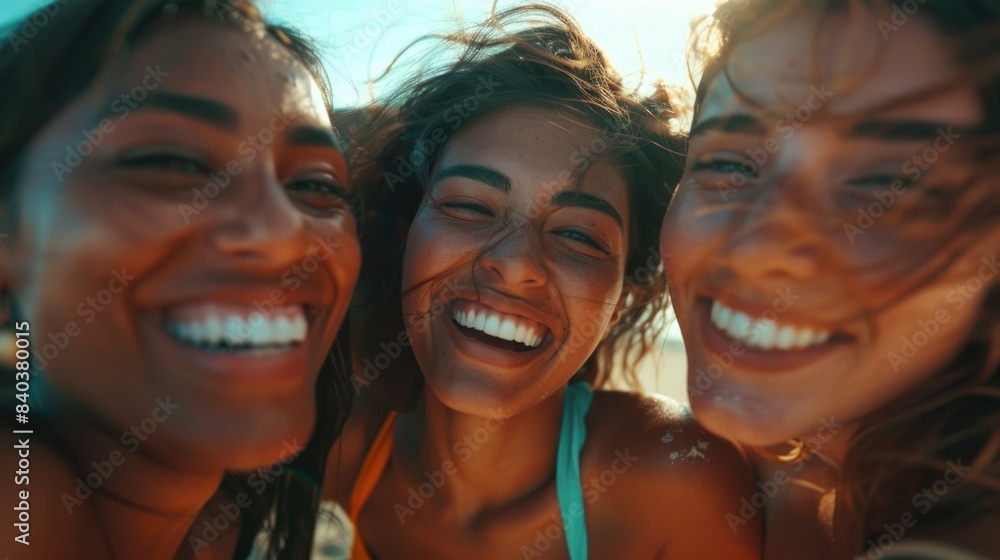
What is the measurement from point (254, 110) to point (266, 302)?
1.48ft

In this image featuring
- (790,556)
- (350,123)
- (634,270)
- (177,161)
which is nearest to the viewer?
(177,161)

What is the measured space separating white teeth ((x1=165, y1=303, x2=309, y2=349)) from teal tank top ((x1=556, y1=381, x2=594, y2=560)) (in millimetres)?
1367

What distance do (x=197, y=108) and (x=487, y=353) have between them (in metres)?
1.20

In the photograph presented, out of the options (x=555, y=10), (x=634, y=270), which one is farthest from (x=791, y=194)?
(x=555, y=10)

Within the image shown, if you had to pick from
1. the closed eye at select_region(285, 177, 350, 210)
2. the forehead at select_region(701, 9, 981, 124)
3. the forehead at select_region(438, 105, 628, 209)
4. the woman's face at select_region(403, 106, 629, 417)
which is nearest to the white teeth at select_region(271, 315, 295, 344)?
the closed eye at select_region(285, 177, 350, 210)

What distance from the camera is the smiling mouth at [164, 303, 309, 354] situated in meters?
1.62

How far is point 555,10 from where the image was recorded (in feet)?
9.38

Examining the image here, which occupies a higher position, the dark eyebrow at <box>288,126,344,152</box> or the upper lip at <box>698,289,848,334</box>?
the dark eyebrow at <box>288,126,344,152</box>

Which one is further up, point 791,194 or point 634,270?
point 791,194

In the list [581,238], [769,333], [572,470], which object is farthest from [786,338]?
[572,470]

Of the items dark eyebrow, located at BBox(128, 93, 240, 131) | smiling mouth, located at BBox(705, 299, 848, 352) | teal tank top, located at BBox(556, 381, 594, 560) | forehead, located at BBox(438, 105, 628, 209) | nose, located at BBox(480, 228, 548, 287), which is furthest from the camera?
teal tank top, located at BBox(556, 381, 594, 560)

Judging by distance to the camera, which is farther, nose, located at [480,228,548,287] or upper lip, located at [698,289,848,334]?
nose, located at [480,228,548,287]

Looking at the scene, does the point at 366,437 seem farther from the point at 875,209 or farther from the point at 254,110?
the point at 875,209

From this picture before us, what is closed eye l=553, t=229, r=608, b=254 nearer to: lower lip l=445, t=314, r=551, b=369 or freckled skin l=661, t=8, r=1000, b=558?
lower lip l=445, t=314, r=551, b=369
